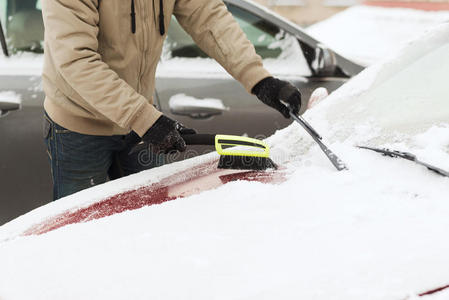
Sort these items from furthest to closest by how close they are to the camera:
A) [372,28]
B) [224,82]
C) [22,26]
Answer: [372,28] < [224,82] < [22,26]

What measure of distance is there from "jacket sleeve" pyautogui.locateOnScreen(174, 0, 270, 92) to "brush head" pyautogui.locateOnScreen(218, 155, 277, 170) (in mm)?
371

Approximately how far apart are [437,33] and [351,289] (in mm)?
1394

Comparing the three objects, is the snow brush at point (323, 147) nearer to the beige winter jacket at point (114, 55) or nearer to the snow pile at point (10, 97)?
the beige winter jacket at point (114, 55)

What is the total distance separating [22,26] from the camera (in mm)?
2879

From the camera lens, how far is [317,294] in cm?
107

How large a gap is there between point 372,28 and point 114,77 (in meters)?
8.38

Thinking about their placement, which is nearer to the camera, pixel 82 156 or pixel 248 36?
pixel 82 156

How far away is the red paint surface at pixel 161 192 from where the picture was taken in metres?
1.52

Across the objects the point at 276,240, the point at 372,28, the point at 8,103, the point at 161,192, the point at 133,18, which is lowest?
the point at 372,28

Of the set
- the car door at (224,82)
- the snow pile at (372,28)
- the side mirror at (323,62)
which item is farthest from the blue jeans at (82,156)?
the snow pile at (372,28)

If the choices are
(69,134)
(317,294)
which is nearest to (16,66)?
(69,134)

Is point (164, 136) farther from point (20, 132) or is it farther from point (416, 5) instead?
point (416, 5)

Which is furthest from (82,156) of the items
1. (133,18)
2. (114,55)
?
(133,18)

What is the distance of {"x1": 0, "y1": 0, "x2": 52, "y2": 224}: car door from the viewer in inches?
107
